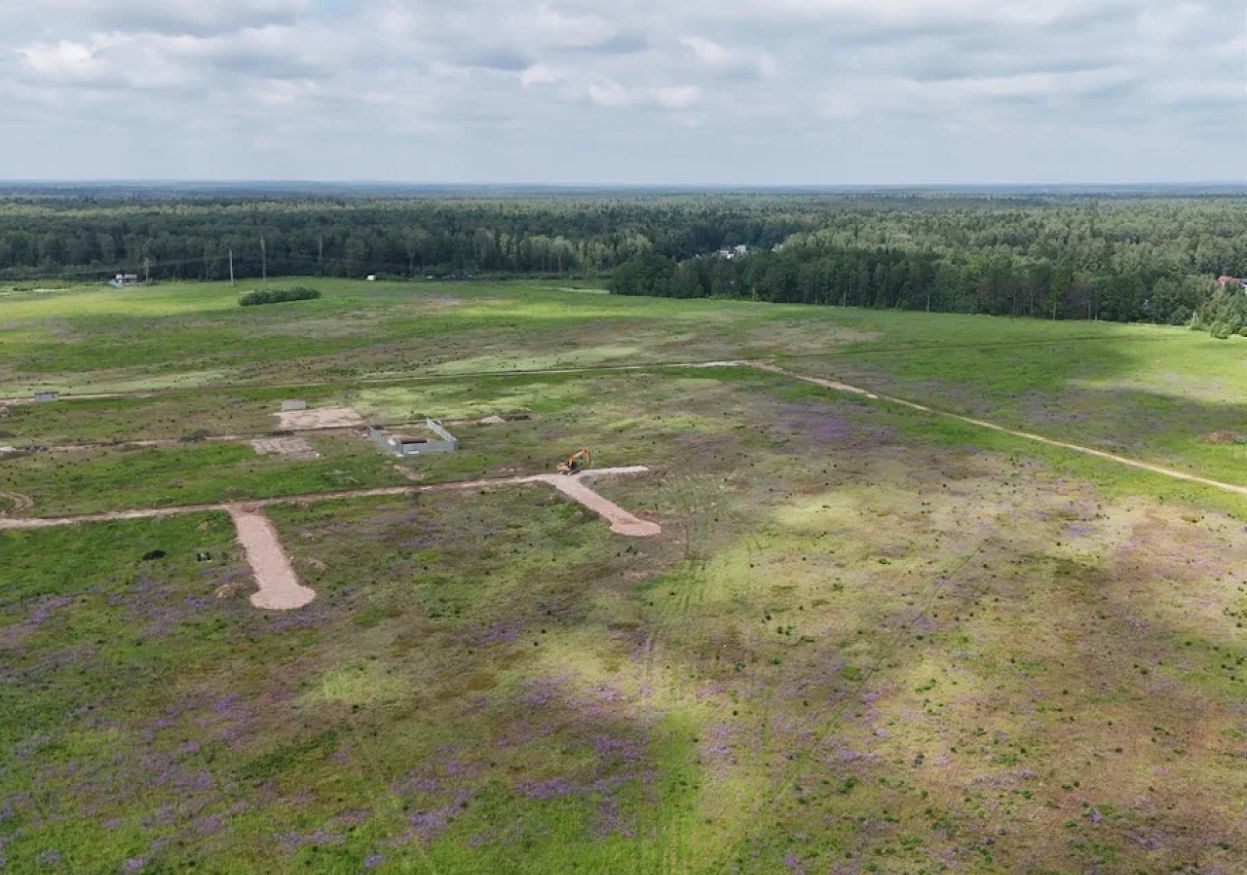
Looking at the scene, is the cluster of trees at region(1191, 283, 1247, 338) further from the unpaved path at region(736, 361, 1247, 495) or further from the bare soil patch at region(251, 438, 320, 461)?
the bare soil patch at region(251, 438, 320, 461)

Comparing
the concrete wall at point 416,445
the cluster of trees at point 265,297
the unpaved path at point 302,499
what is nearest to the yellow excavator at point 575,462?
the unpaved path at point 302,499

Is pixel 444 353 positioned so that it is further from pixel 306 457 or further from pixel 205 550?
pixel 205 550

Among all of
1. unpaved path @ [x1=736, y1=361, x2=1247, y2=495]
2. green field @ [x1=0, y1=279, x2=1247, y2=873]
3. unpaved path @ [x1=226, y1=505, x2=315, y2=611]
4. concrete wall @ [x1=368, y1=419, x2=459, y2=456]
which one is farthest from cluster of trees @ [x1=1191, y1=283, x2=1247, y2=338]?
unpaved path @ [x1=226, y1=505, x2=315, y2=611]

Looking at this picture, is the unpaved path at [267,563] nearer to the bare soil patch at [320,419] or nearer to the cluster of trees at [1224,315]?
the bare soil patch at [320,419]

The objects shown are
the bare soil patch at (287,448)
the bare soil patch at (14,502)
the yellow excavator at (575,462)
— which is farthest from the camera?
the bare soil patch at (287,448)

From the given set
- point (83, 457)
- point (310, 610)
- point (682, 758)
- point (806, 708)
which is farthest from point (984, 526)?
point (83, 457)
